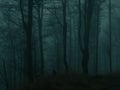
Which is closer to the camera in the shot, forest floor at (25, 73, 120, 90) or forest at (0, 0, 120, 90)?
forest floor at (25, 73, 120, 90)

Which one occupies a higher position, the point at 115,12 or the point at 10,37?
the point at 115,12

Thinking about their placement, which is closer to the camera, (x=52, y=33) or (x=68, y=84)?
(x=68, y=84)

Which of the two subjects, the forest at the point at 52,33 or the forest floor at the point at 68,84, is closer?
the forest floor at the point at 68,84

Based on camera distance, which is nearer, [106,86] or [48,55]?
[106,86]

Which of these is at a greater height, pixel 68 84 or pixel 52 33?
pixel 68 84

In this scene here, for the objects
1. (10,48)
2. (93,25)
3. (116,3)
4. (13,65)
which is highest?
(116,3)

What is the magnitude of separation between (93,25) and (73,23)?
3.77m

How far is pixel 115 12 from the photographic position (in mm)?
39031

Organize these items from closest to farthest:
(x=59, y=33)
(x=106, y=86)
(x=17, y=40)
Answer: (x=106, y=86) → (x=17, y=40) → (x=59, y=33)

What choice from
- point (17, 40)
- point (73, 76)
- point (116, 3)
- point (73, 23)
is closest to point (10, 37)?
point (17, 40)

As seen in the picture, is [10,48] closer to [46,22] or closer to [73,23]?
[46,22]

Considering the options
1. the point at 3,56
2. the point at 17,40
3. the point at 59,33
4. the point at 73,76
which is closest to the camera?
the point at 73,76

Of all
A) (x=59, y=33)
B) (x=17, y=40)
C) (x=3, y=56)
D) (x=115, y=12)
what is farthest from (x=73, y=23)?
(x=3, y=56)

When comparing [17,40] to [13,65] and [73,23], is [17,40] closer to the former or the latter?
[13,65]
